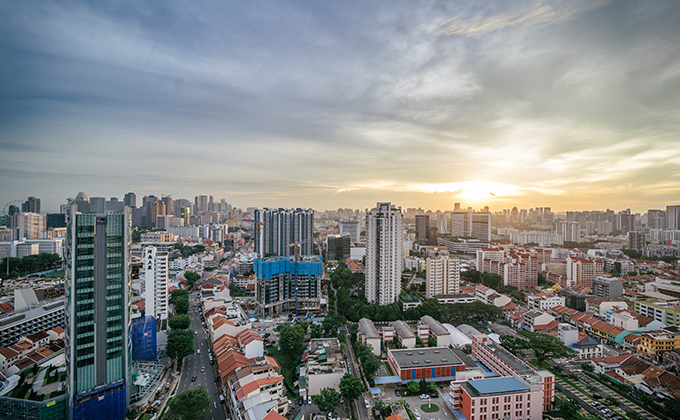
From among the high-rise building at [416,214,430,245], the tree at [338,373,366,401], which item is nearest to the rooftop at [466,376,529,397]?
the tree at [338,373,366,401]

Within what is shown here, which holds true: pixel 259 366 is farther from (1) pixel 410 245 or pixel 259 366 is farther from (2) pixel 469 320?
(1) pixel 410 245

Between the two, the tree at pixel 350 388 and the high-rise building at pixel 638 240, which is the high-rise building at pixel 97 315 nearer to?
the tree at pixel 350 388

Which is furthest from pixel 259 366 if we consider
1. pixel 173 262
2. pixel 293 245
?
pixel 173 262

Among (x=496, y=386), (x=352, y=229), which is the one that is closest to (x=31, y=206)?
(x=352, y=229)

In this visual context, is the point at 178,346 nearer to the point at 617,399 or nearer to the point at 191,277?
the point at 191,277

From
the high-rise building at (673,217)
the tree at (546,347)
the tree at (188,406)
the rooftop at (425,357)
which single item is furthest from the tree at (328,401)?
the high-rise building at (673,217)
